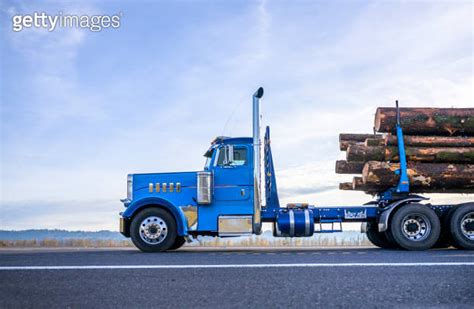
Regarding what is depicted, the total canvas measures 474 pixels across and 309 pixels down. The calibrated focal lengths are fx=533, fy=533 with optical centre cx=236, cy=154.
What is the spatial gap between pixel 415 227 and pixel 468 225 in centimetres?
130

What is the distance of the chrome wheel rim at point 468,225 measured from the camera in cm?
1277

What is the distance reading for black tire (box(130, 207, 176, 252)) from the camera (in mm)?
11883

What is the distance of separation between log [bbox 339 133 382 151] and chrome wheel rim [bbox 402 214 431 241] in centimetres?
307

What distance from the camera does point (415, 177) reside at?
13.6 meters


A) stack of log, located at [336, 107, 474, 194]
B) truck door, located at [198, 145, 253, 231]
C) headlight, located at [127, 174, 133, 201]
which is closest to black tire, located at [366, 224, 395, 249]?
stack of log, located at [336, 107, 474, 194]

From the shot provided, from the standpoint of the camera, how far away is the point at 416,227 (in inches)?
504

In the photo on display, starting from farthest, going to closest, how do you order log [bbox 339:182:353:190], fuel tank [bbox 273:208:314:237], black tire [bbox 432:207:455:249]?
log [bbox 339:182:353:190], black tire [bbox 432:207:455:249], fuel tank [bbox 273:208:314:237]

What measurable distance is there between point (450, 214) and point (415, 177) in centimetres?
126

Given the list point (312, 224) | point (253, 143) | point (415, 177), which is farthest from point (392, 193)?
point (253, 143)

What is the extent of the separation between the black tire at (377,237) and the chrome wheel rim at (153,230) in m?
5.79

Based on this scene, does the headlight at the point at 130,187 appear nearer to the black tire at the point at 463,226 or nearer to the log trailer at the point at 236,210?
the log trailer at the point at 236,210

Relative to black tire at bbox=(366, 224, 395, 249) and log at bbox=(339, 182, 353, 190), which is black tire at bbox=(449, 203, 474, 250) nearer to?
black tire at bbox=(366, 224, 395, 249)

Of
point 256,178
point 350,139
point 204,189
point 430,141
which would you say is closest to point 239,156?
point 256,178

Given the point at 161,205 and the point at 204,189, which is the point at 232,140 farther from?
the point at 161,205
